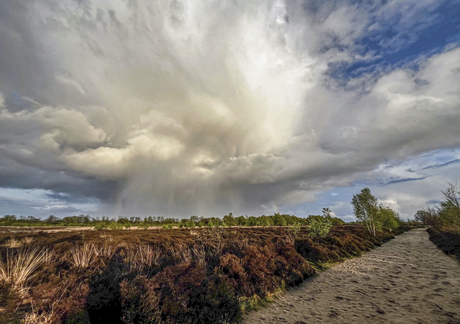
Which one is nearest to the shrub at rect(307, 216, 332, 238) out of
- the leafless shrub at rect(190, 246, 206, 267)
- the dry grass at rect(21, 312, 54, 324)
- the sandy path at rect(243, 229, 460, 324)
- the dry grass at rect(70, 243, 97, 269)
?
the sandy path at rect(243, 229, 460, 324)

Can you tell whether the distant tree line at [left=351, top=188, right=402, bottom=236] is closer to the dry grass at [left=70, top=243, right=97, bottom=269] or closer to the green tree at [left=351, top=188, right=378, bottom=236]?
the green tree at [left=351, top=188, right=378, bottom=236]

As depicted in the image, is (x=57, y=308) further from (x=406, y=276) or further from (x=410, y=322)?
(x=406, y=276)

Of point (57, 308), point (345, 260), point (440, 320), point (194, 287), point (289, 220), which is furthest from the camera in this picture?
point (289, 220)

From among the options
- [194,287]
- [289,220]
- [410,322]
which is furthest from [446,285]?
[289,220]

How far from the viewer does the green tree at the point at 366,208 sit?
139ft

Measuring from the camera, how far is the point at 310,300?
416 inches

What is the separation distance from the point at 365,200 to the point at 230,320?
4732 centimetres

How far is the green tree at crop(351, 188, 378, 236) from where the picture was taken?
42438 millimetres

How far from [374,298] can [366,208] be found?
40762 mm

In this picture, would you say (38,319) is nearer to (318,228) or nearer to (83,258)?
(83,258)

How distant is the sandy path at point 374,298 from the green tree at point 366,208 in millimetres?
30116

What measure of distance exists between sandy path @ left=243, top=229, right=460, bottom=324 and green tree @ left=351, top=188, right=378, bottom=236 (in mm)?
30116

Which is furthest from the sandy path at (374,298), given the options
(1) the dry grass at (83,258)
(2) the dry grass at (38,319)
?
(1) the dry grass at (83,258)

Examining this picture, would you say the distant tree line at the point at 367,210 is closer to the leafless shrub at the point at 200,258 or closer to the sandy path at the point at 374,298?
the sandy path at the point at 374,298
